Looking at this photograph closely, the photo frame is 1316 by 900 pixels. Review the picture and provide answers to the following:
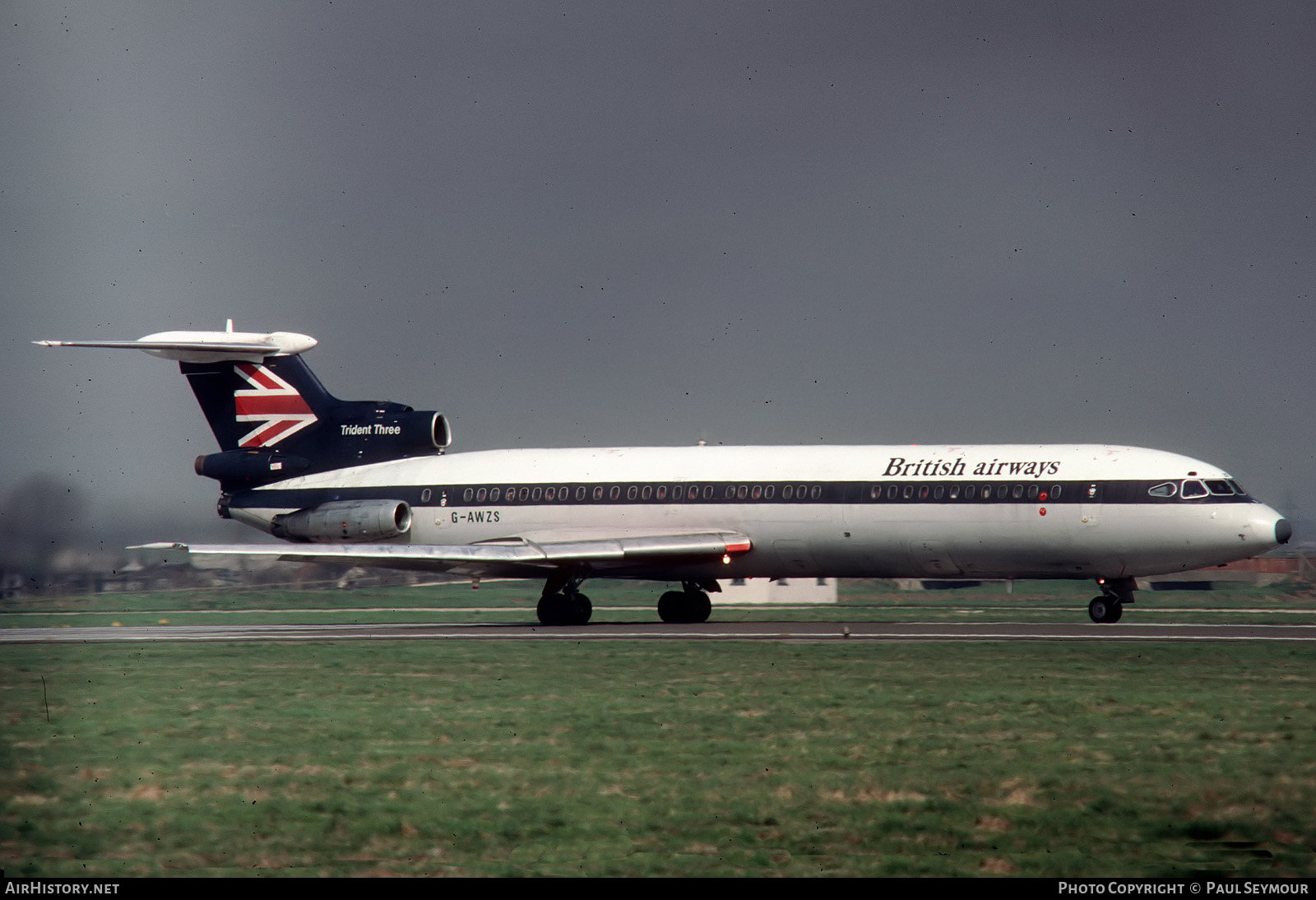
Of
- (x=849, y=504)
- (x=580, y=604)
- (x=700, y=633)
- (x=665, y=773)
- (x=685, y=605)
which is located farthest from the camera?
(x=685, y=605)

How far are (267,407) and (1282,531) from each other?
1136 inches

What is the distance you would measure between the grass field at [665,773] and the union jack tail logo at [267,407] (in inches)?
875

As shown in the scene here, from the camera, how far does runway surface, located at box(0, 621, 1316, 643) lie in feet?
97.9

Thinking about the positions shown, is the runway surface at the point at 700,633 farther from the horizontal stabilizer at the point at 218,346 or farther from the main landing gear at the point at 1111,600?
the horizontal stabilizer at the point at 218,346

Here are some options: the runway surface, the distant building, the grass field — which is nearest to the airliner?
the runway surface

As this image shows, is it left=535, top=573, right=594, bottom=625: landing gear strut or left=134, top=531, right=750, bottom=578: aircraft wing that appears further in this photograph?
left=535, top=573, right=594, bottom=625: landing gear strut

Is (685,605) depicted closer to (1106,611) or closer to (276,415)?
(1106,611)

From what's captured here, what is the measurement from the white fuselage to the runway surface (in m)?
1.80

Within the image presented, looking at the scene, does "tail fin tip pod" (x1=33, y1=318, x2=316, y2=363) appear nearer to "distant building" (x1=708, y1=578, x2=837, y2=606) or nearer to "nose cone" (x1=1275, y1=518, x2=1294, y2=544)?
"distant building" (x1=708, y1=578, x2=837, y2=606)

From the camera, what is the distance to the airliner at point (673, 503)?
113 feet

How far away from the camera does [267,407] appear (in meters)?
43.8

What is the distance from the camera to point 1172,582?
66250mm

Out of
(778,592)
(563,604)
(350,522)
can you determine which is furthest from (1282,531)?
(350,522)

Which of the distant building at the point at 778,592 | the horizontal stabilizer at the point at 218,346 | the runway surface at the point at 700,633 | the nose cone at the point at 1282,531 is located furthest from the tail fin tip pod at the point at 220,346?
the nose cone at the point at 1282,531
